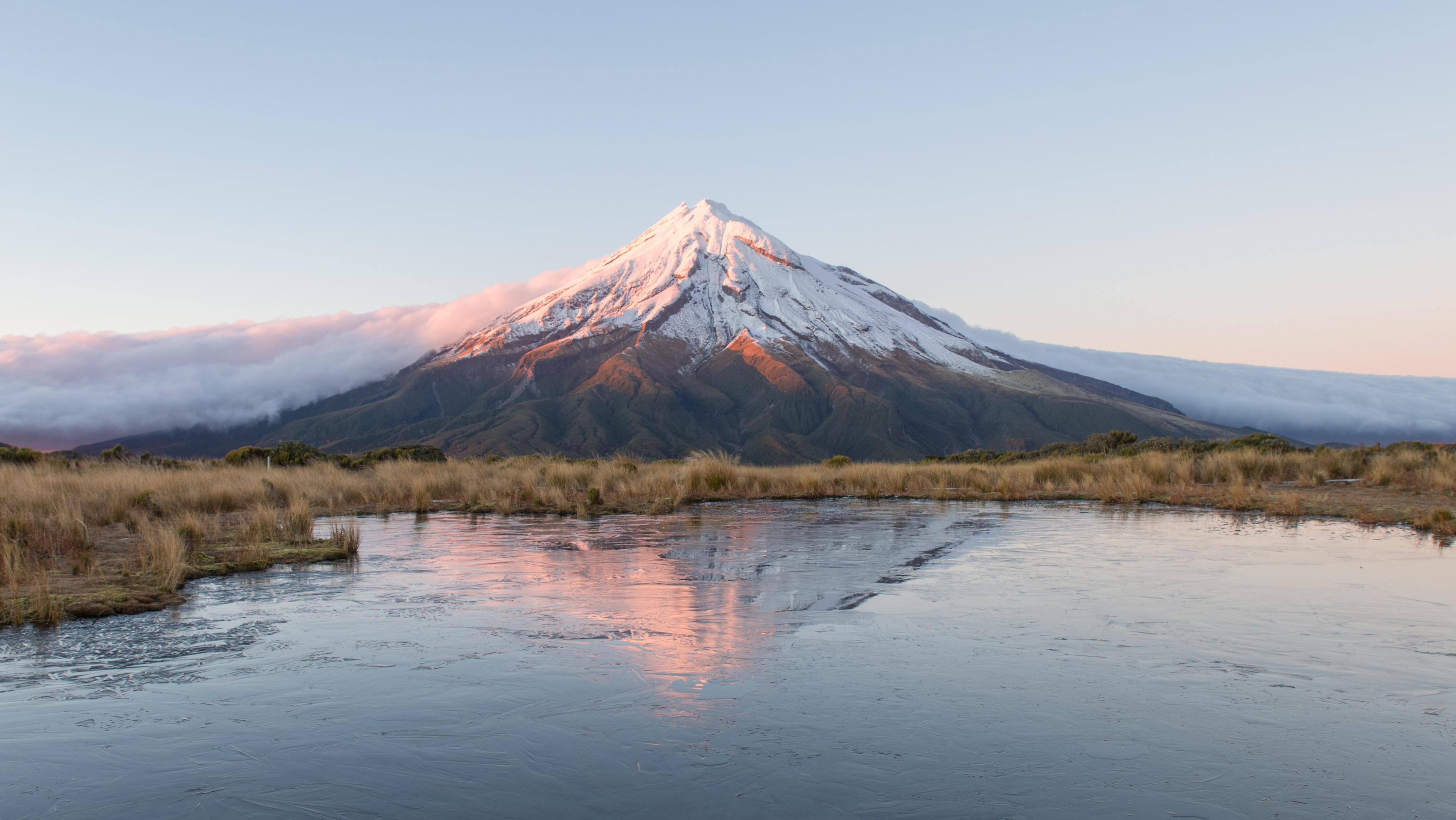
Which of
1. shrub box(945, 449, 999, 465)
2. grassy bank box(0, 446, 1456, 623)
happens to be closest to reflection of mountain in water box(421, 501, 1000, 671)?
grassy bank box(0, 446, 1456, 623)

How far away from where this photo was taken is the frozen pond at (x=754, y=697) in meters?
4.70

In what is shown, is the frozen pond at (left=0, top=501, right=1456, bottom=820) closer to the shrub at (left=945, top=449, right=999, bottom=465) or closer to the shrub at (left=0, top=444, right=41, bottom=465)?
the shrub at (left=0, top=444, right=41, bottom=465)

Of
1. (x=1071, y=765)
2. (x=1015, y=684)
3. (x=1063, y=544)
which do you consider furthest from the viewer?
(x=1063, y=544)

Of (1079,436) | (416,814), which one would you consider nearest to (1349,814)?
(416,814)

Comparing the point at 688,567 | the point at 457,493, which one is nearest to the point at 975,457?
the point at 457,493

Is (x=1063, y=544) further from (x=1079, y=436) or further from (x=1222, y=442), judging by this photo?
(x=1079, y=436)

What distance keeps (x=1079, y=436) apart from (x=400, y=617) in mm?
189963

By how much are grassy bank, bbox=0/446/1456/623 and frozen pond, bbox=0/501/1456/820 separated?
1.33 meters

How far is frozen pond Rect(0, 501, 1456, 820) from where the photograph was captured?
4699 millimetres

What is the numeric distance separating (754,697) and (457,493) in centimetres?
2151

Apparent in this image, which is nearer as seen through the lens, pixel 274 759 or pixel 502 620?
pixel 274 759

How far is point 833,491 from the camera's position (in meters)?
29.5

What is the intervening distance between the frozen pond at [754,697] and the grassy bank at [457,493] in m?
1.33

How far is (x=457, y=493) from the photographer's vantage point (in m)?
26.3
